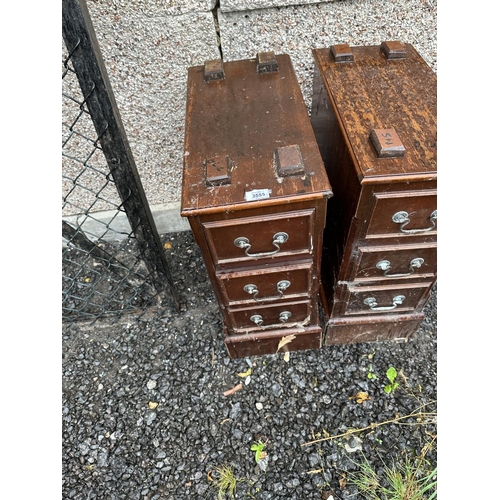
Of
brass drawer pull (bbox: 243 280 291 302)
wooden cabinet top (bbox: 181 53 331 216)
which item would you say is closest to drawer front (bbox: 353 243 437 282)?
brass drawer pull (bbox: 243 280 291 302)

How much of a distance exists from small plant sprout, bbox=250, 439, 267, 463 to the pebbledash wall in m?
1.83

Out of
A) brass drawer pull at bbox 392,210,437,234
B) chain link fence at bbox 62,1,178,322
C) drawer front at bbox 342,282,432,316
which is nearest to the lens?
brass drawer pull at bbox 392,210,437,234

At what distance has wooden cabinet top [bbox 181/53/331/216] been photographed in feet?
4.01

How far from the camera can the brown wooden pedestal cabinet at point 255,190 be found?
1241 mm

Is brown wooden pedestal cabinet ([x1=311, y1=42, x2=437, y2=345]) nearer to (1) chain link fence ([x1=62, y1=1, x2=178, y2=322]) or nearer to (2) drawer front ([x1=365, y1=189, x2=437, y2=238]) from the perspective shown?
(2) drawer front ([x1=365, y1=189, x2=437, y2=238])

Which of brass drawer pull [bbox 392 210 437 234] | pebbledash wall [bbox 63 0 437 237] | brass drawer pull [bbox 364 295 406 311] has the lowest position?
brass drawer pull [bbox 364 295 406 311]

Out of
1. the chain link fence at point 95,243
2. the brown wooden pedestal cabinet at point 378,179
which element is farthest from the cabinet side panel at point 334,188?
the chain link fence at point 95,243

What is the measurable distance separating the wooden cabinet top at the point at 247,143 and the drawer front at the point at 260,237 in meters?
0.09

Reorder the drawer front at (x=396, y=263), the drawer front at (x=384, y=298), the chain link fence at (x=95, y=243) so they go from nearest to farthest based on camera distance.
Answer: the drawer front at (x=396, y=263) → the drawer front at (x=384, y=298) → the chain link fence at (x=95, y=243)

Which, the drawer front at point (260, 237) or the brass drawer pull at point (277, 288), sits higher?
the drawer front at point (260, 237)

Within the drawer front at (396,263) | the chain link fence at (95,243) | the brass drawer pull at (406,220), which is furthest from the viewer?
the chain link fence at (95,243)

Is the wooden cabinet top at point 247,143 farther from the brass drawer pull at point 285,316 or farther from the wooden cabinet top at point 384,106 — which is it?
the brass drawer pull at point 285,316

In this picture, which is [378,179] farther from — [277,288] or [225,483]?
[225,483]

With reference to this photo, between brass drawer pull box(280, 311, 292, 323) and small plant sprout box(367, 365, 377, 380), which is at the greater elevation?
brass drawer pull box(280, 311, 292, 323)
